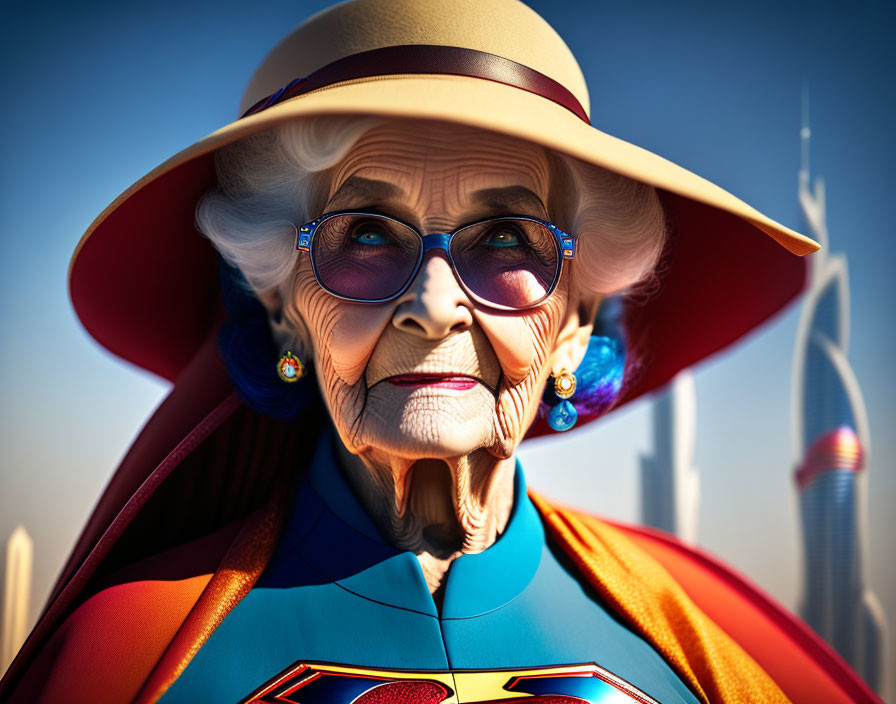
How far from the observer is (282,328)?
1.64 metres

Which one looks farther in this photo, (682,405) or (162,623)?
(682,405)

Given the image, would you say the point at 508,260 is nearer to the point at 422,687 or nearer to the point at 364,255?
the point at 364,255

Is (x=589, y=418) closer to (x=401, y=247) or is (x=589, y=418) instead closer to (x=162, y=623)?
(x=401, y=247)

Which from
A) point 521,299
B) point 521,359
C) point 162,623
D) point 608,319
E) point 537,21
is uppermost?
point 537,21

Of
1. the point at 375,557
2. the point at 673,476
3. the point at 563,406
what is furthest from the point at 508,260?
the point at 673,476

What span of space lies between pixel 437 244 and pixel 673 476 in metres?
5.32

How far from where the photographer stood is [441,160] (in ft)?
4.48

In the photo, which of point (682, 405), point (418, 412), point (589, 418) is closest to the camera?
point (418, 412)

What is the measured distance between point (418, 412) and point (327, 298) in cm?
30

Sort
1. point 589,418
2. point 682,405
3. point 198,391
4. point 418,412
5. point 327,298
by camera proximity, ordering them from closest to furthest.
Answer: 1. point 418,412
2. point 327,298
3. point 198,391
4. point 589,418
5. point 682,405

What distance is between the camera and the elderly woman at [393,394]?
4.27 feet

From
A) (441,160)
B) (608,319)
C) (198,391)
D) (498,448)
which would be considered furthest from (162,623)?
(608,319)

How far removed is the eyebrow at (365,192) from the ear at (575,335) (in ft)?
1.57

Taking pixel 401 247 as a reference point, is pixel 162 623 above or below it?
below
